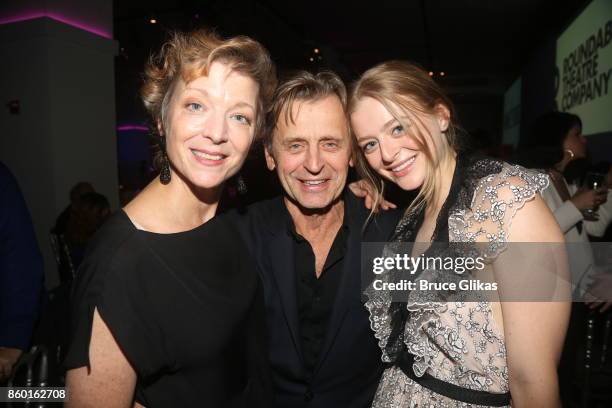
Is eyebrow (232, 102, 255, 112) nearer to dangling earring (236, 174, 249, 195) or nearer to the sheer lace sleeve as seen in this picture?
dangling earring (236, 174, 249, 195)

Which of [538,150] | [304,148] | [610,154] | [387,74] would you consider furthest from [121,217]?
[610,154]

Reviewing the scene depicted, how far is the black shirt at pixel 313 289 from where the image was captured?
5.85ft

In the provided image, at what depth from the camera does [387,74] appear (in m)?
1.57

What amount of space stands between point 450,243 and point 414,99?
1.79 feet

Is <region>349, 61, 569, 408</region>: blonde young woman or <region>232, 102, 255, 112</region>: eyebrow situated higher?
<region>232, 102, 255, 112</region>: eyebrow

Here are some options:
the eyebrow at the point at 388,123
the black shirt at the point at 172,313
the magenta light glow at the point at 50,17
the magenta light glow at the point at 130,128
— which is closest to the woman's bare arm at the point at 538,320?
the eyebrow at the point at 388,123

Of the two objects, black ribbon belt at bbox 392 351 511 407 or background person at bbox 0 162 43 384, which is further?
background person at bbox 0 162 43 384

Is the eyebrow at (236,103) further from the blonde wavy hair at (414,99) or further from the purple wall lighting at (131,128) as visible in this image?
the purple wall lighting at (131,128)

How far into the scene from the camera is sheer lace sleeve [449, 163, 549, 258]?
122 cm

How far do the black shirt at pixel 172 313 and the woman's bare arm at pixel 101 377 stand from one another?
20 mm

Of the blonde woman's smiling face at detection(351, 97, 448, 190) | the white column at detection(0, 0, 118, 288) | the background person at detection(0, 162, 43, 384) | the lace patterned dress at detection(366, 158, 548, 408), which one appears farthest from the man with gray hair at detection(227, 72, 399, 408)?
the white column at detection(0, 0, 118, 288)

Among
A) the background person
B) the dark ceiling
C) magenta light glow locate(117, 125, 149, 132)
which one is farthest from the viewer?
magenta light glow locate(117, 125, 149, 132)

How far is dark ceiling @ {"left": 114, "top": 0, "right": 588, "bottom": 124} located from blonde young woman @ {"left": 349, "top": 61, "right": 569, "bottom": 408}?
421 cm

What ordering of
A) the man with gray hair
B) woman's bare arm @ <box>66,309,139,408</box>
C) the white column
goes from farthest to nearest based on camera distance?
1. the white column
2. the man with gray hair
3. woman's bare arm @ <box>66,309,139,408</box>
